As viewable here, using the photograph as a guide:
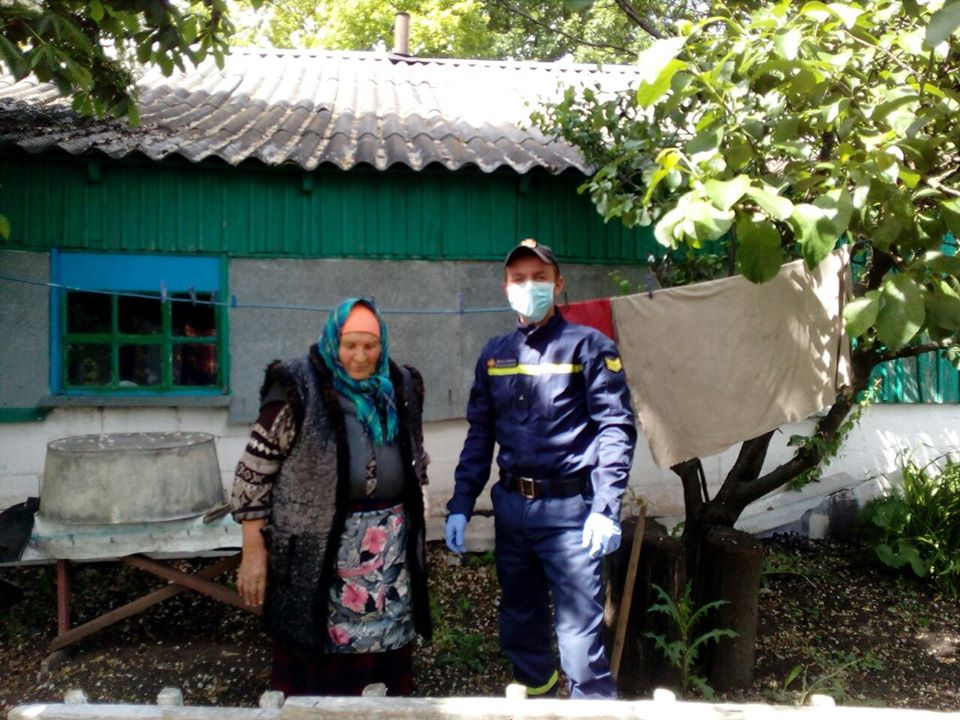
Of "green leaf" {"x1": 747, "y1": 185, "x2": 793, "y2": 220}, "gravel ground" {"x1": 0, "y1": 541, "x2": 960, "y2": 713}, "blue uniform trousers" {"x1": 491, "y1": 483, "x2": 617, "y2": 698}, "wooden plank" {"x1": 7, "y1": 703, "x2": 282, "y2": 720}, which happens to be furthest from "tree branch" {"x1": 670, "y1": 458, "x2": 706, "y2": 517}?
"wooden plank" {"x1": 7, "y1": 703, "x2": 282, "y2": 720}

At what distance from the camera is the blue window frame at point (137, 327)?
527 centimetres

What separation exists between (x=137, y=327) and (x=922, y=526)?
5.67 metres

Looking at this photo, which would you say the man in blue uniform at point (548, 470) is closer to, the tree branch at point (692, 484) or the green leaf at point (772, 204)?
the green leaf at point (772, 204)

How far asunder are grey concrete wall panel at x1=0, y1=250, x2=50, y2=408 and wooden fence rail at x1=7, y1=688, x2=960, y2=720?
137 inches

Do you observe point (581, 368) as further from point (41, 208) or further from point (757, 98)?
point (41, 208)

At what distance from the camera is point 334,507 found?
284 centimetres

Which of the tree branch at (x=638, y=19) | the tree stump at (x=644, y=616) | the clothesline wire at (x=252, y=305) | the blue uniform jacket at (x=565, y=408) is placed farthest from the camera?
the clothesline wire at (x=252, y=305)

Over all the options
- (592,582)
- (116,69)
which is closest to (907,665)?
(592,582)

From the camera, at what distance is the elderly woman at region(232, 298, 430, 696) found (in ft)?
9.31

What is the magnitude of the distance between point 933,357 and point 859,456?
1020 mm

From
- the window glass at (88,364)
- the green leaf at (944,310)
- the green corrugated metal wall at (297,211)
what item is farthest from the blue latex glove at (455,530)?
the window glass at (88,364)

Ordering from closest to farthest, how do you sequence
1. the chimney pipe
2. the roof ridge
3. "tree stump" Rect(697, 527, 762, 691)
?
"tree stump" Rect(697, 527, 762, 691) → the roof ridge → the chimney pipe

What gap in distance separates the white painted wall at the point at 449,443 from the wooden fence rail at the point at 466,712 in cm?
327

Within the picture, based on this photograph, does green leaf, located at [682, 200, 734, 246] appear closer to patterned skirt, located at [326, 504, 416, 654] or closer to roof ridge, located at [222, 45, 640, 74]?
patterned skirt, located at [326, 504, 416, 654]
